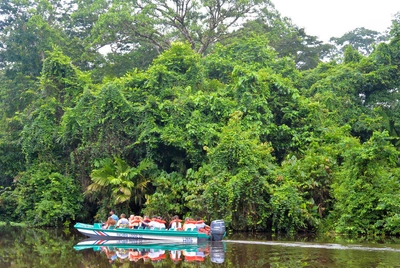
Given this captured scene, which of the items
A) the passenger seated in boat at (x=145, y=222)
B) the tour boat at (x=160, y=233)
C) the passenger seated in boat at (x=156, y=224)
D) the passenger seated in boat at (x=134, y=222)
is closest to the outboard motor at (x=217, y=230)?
the tour boat at (x=160, y=233)

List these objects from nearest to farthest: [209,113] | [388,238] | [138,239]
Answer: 1. [388,238]
2. [138,239]
3. [209,113]

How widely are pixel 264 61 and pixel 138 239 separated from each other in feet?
46.0

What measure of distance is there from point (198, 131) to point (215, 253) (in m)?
8.36

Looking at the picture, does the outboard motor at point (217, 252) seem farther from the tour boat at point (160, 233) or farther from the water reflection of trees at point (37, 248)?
the water reflection of trees at point (37, 248)

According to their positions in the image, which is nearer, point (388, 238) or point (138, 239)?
point (388, 238)

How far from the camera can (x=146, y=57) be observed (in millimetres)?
32594

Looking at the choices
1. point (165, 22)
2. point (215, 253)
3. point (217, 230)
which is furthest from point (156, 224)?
point (165, 22)

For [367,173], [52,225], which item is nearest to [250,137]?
[367,173]

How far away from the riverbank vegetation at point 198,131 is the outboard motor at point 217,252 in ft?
8.66

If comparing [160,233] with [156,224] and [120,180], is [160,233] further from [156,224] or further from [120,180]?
[120,180]

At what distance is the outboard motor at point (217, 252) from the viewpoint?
12.3 meters

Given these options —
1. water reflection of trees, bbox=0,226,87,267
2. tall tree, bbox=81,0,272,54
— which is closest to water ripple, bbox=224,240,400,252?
water reflection of trees, bbox=0,226,87,267

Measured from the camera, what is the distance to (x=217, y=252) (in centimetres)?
1363

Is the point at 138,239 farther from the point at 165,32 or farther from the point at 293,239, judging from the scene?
the point at 165,32
